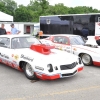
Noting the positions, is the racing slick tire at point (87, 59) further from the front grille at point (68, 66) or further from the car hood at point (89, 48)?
the front grille at point (68, 66)

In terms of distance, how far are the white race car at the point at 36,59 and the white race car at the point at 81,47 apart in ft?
5.24

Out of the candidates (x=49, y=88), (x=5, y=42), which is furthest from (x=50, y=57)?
(x=5, y=42)

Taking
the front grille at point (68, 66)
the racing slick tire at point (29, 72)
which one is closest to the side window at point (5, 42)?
the racing slick tire at point (29, 72)

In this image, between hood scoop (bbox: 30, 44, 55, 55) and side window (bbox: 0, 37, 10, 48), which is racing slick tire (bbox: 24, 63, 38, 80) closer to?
hood scoop (bbox: 30, 44, 55, 55)

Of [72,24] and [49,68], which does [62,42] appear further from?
[72,24]

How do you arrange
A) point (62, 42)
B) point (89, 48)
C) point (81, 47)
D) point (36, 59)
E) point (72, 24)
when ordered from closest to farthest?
point (36, 59) < point (89, 48) < point (81, 47) < point (62, 42) < point (72, 24)

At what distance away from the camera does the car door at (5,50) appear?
6652mm

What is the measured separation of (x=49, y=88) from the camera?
518 cm

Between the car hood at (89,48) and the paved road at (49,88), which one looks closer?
the paved road at (49,88)

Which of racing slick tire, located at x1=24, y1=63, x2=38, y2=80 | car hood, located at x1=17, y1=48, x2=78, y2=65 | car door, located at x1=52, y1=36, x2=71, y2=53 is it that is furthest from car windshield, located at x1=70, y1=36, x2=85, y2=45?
racing slick tire, located at x1=24, y1=63, x2=38, y2=80

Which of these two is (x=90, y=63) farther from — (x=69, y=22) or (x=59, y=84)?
(x=69, y=22)

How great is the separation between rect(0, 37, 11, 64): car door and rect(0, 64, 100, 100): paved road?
52 cm

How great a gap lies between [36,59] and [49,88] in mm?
938

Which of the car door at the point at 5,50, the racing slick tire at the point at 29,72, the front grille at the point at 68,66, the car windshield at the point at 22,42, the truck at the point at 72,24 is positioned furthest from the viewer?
the truck at the point at 72,24
